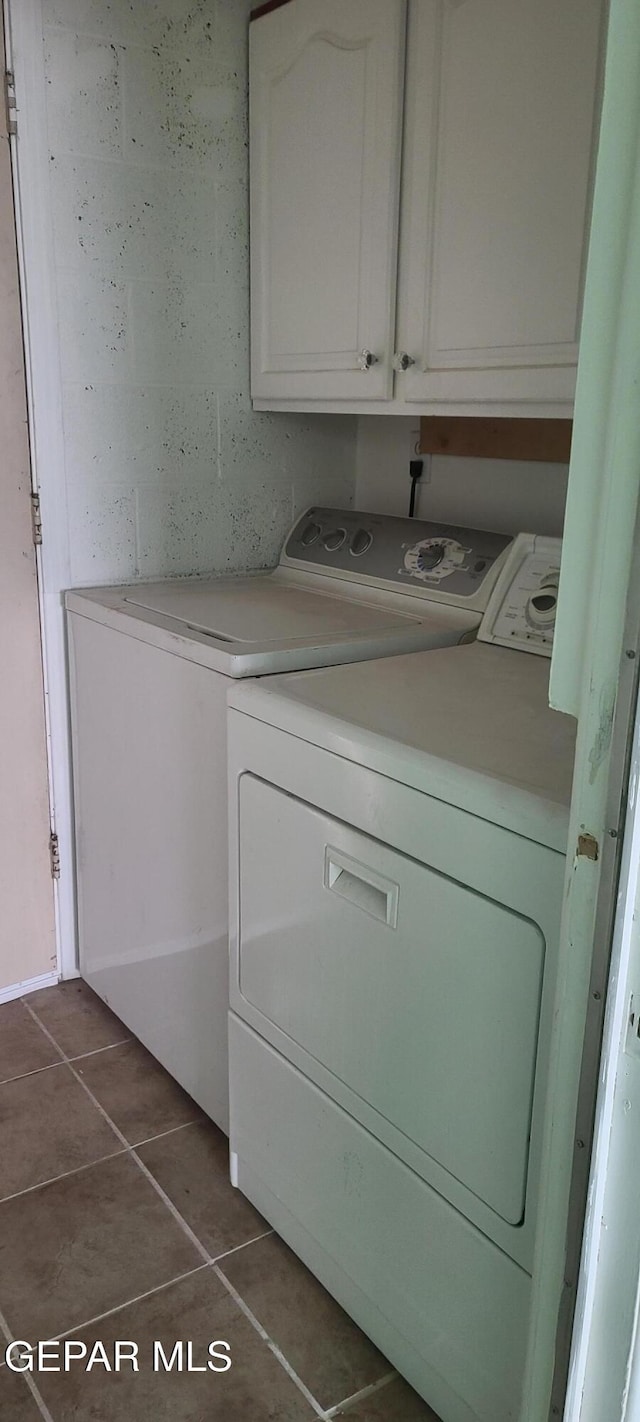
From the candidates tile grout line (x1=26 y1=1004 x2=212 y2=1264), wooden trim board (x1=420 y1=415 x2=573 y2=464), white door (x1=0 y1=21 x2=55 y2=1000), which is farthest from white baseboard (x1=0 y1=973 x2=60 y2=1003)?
wooden trim board (x1=420 y1=415 x2=573 y2=464)

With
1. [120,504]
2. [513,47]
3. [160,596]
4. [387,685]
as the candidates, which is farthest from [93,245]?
[387,685]

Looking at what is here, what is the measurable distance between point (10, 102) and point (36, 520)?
31.8 inches

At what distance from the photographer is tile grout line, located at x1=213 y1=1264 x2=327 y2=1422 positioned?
139 centimetres

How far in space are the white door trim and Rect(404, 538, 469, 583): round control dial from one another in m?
0.77

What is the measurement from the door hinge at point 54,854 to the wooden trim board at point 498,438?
4.09 feet

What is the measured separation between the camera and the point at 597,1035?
808mm

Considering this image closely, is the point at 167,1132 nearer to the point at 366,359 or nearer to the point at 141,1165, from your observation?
the point at 141,1165

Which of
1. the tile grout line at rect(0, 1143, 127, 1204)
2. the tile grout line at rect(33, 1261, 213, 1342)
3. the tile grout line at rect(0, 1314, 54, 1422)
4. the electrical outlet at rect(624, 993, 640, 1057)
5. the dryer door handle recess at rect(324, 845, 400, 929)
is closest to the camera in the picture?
the electrical outlet at rect(624, 993, 640, 1057)

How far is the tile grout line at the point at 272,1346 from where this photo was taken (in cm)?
139

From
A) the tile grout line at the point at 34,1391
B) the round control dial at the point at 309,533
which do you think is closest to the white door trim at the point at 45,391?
the round control dial at the point at 309,533

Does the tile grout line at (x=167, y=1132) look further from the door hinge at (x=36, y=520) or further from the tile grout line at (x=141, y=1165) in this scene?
the door hinge at (x=36, y=520)

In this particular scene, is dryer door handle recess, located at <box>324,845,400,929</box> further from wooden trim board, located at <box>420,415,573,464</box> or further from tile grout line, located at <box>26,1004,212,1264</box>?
wooden trim board, located at <box>420,415,573,464</box>

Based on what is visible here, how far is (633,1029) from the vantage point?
0.76 m

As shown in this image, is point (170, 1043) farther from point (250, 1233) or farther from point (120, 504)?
point (120, 504)
